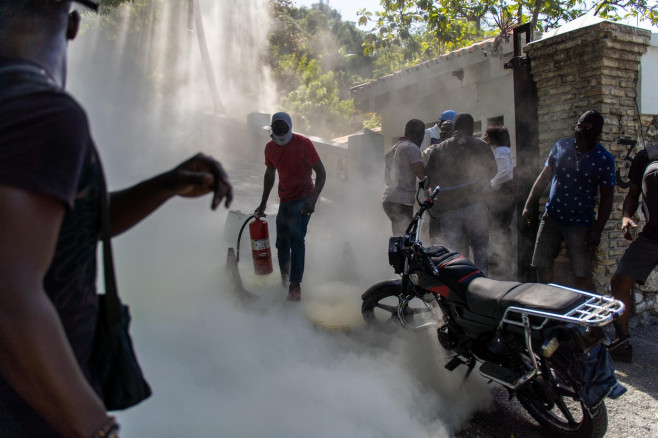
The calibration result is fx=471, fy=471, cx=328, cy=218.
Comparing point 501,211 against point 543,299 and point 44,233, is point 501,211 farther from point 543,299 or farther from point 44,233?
point 44,233

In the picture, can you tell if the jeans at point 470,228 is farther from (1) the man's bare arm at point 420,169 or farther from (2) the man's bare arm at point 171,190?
(2) the man's bare arm at point 171,190

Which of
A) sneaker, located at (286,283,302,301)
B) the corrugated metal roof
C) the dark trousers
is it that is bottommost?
sneaker, located at (286,283,302,301)

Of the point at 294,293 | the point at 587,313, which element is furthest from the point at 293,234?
the point at 587,313

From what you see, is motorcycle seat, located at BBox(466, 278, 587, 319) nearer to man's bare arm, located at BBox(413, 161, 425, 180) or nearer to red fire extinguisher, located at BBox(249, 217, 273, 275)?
man's bare arm, located at BBox(413, 161, 425, 180)

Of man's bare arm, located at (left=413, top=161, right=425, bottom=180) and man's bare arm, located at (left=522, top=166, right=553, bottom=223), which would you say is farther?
man's bare arm, located at (left=413, top=161, right=425, bottom=180)

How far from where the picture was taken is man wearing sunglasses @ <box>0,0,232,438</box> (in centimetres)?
91

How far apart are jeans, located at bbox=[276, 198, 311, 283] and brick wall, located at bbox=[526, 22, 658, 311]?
292cm

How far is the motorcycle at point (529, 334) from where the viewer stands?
101 inches

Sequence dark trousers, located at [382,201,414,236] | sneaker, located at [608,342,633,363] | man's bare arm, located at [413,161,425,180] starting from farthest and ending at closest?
1. dark trousers, located at [382,201,414,236]
2. man's bare arm, located at [413,161,425,180]
3. sneaker, located at [608,342,633,363]

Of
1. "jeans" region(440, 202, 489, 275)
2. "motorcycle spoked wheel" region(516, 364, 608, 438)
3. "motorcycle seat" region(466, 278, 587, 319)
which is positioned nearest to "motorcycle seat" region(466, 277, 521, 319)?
"motorcycle seat" region(466, 278, 587, 319)

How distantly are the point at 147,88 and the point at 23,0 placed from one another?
77.4 feet

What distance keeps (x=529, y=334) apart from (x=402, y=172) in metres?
3.12

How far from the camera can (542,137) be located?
5.63 metres

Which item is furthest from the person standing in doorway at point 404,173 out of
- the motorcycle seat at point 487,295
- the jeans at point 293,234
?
the motorcycle seat at point 487,295
